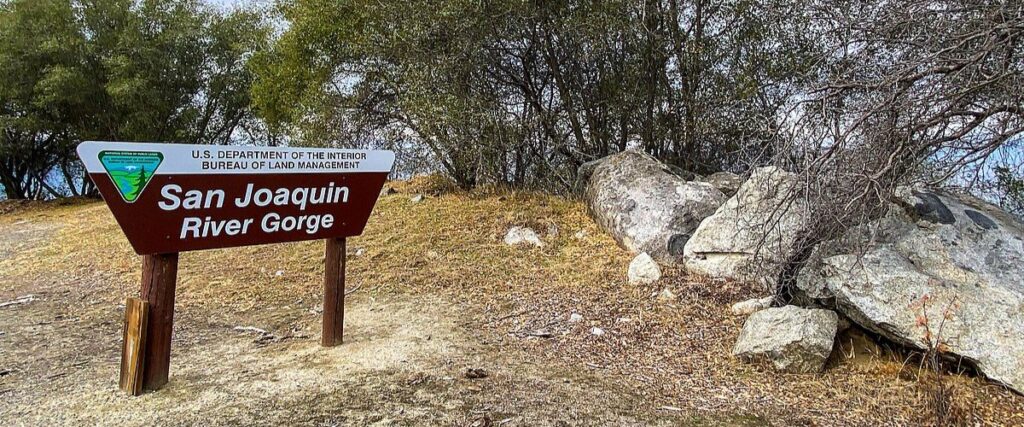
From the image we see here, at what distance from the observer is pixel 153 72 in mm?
12039

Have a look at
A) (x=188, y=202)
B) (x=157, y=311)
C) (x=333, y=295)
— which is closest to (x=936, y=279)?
(x=333, y=295)

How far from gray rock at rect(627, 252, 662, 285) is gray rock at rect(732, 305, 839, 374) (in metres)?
1.24

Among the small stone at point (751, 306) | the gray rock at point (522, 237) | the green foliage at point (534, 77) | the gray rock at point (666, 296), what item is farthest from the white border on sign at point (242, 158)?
the green foliage at point (534, 77)

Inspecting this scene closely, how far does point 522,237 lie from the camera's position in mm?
5844

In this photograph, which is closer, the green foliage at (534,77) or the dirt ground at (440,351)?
the dirt ground at (440,351)

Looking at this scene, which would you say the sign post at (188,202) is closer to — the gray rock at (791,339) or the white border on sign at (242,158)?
the white border on sign at (242,158)

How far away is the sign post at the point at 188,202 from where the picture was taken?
8.20 ft

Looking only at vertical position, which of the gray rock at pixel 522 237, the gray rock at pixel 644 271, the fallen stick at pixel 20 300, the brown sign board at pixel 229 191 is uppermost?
the brown sign board at pixel 229 191

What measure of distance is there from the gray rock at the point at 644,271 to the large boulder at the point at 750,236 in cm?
29

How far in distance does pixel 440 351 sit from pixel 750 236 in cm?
240

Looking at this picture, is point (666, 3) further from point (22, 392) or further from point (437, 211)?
point (22, 392)

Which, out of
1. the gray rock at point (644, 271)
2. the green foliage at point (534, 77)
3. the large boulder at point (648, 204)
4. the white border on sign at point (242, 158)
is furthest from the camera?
the green foliage at point (534, 77)

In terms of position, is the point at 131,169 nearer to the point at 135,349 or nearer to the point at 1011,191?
the point at 135,349

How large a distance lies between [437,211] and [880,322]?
4837 millimetres
